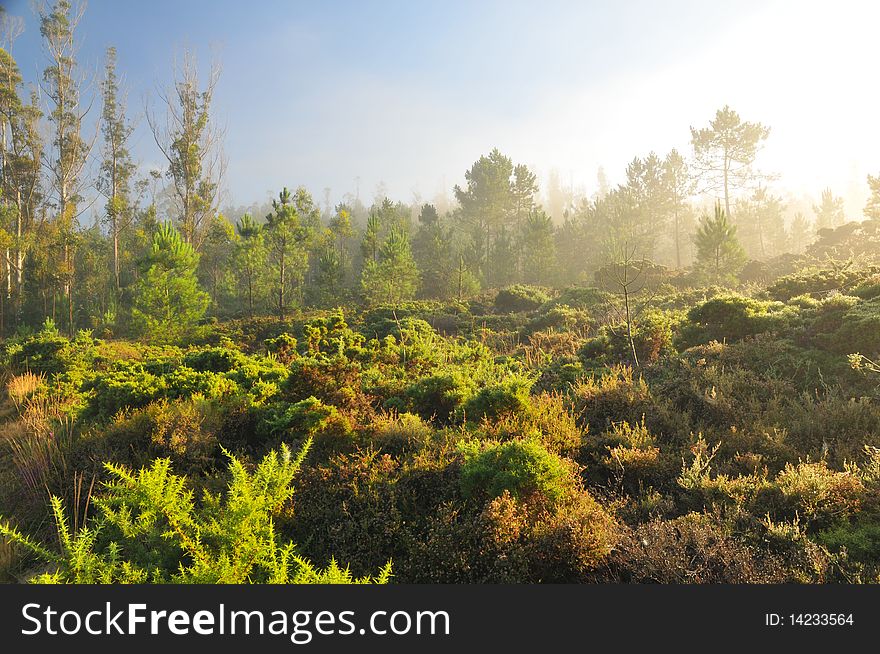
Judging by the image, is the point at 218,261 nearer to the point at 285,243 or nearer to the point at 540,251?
the point at 285,243

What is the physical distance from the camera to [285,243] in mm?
26812

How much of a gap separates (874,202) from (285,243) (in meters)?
42.4

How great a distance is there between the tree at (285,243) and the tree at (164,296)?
A: 470cm

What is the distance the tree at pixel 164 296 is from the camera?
18.5 metres

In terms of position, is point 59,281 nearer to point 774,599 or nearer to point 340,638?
point 340,638

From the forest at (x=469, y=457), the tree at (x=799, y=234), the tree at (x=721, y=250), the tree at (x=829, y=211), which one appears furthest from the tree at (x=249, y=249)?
the tree at (x=829, y=211)

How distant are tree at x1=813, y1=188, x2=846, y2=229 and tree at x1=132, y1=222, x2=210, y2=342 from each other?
6210cm

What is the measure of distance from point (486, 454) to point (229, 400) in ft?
13.5

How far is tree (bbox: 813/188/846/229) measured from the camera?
48750 mm

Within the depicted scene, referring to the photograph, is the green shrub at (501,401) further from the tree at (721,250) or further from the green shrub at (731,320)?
the tree at (721,250)

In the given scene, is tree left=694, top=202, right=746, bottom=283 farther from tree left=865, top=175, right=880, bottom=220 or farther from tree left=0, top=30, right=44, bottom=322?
tree left=0, top=30, right=44, bottom=322

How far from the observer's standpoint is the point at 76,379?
Answer: 9.08 meters

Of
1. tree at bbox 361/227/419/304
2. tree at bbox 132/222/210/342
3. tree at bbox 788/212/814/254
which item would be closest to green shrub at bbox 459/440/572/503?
tree at bbox 132/222/210/342

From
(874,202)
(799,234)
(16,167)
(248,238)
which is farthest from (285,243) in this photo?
(799,234)
